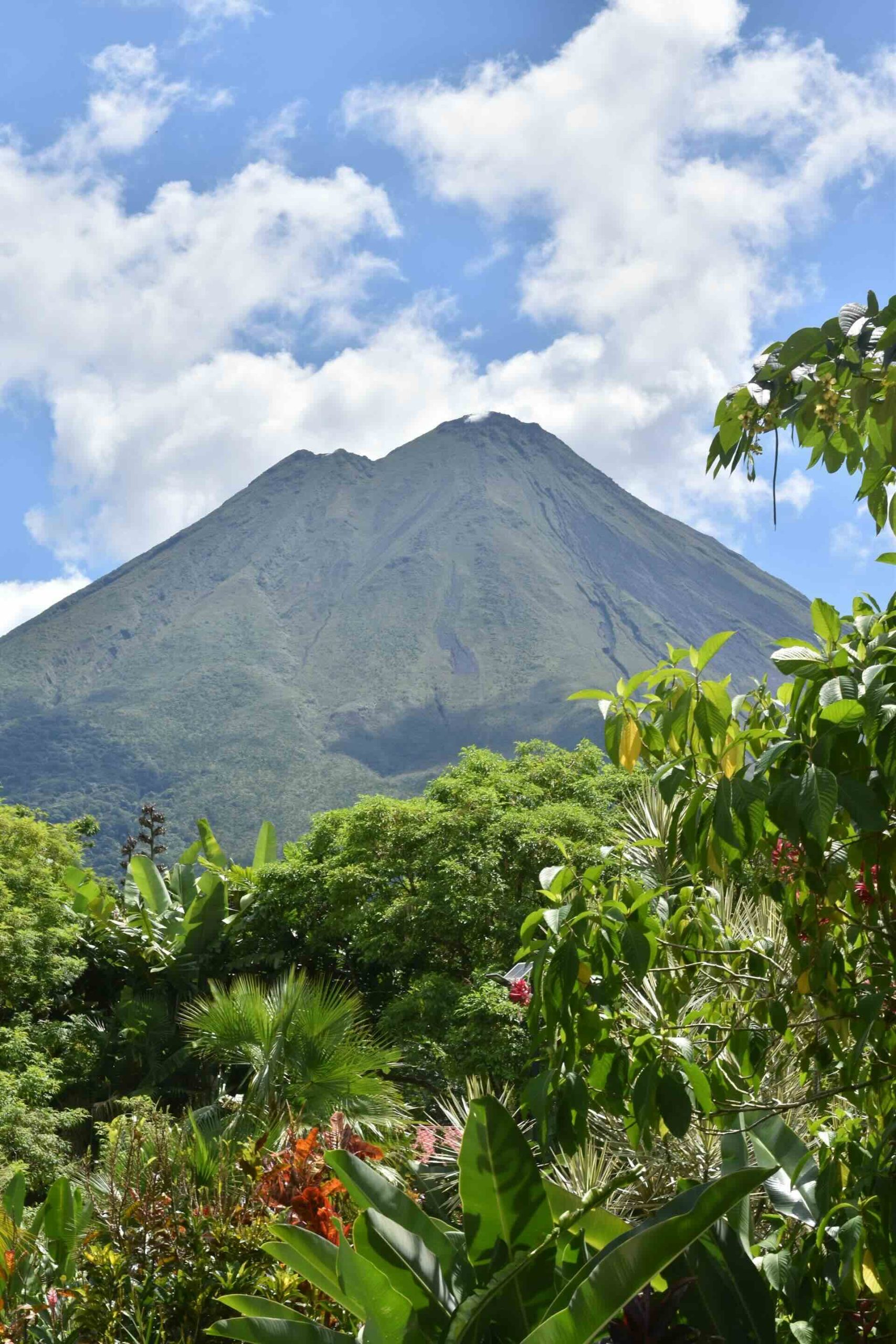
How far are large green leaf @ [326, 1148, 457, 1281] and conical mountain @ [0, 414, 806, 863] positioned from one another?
7455cm

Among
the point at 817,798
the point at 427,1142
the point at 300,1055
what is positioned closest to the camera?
the point at 817,798

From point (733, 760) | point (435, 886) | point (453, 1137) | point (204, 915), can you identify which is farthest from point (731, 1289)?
point (204, 915)

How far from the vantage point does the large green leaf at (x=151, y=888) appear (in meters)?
12.1

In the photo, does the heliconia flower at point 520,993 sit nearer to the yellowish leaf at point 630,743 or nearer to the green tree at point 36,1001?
the green tree at point 36,1001

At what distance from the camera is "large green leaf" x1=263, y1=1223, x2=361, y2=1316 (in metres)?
2.16

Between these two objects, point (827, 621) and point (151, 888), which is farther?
point (151, 888)

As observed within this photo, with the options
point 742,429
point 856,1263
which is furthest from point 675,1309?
point 742,429

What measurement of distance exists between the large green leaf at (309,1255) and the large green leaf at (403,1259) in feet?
0.22

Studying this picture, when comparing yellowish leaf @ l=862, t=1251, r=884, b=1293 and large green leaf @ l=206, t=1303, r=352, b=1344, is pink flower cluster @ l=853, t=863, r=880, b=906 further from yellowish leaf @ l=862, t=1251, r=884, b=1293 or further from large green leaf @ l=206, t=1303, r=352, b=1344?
large green leaf @ l=206, t=1303, r=352, b=1344

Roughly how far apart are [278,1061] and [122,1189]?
316cm

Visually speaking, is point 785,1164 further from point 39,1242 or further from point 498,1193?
point 39,1242

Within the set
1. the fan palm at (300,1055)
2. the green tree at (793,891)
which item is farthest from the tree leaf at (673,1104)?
the fan palm at (300,1055)

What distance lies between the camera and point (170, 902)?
12.2 meters

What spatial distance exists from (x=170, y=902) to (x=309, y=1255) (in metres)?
10.5
